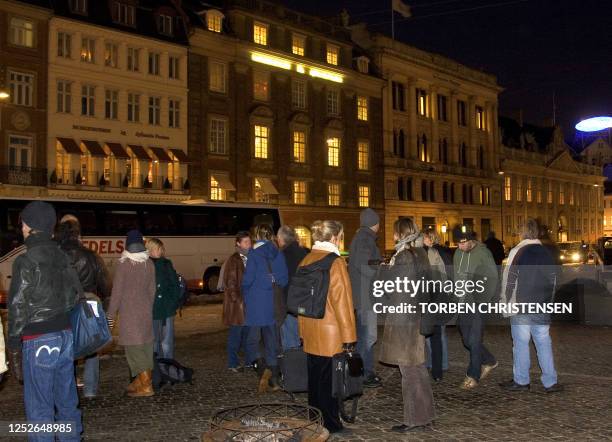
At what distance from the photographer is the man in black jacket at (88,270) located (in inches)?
329

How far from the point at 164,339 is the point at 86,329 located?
4.56 meters

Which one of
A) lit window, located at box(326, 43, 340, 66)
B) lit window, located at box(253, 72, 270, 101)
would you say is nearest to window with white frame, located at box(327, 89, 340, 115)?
lit window, located at box(326, 43, 340, 66)

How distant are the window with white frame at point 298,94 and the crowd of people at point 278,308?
1495 inches

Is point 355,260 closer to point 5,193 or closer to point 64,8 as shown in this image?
point 5,193

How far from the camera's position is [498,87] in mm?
68938

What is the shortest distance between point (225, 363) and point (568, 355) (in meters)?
5.73

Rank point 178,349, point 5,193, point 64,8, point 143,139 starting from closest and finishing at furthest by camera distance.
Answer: point 178,349 < point 5,193 < point 64,8 < point 143,139

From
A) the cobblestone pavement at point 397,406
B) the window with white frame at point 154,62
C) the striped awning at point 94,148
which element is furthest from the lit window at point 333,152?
the cobblestone pavement at point 397,406

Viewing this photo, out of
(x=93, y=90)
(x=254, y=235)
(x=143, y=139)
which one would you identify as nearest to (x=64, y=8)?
(x=93, y=90)

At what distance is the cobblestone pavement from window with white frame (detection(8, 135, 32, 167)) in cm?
2561

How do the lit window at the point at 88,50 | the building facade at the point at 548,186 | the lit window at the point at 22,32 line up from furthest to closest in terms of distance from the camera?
the building facade at the point at 548,186 → the lit window at the point at 88,50 → the lit window at the point at 22,32

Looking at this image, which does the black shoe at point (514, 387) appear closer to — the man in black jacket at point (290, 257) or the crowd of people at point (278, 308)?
the crowd of people at point (278, 308)

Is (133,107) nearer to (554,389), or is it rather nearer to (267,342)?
(267,342)

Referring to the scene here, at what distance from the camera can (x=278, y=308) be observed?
30.4ft
